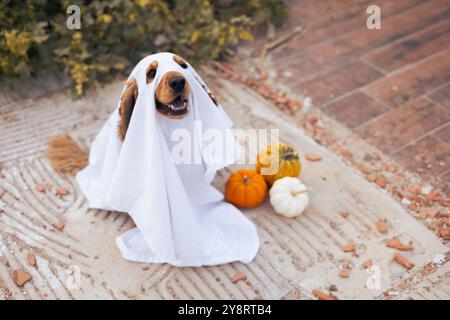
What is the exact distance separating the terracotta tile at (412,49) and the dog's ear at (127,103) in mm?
2638

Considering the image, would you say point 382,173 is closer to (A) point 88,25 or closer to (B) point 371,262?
(B) point 371,262

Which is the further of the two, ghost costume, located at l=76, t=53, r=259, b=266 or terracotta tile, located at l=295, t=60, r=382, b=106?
terracotta tile, located at l=295, t=60, r=382, b=106

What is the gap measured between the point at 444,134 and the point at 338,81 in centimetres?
98

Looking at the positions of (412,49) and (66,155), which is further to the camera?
(412,49)

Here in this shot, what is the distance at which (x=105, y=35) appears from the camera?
4.39m

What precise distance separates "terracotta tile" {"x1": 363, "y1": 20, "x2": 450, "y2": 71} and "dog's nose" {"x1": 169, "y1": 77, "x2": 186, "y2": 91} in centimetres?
256

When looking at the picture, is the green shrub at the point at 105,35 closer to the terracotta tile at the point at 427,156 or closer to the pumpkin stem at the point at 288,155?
the pumpkin stem at the point at 288,155

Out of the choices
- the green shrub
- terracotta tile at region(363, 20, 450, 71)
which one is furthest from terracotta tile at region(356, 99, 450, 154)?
the green shrub

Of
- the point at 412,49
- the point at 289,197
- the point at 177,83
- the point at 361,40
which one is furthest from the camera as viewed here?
the point at 361,40

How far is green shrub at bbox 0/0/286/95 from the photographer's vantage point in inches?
161

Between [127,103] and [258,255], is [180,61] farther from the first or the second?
[258,255]

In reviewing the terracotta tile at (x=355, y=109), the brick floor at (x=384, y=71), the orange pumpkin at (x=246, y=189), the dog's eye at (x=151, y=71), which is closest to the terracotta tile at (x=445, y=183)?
the brick floor at (x=384, y=71)

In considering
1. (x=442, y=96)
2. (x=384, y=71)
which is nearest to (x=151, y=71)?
(x=384, y=71)

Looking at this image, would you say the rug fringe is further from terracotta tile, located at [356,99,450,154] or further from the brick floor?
terracotta tile, located at [356,99,450,154]
